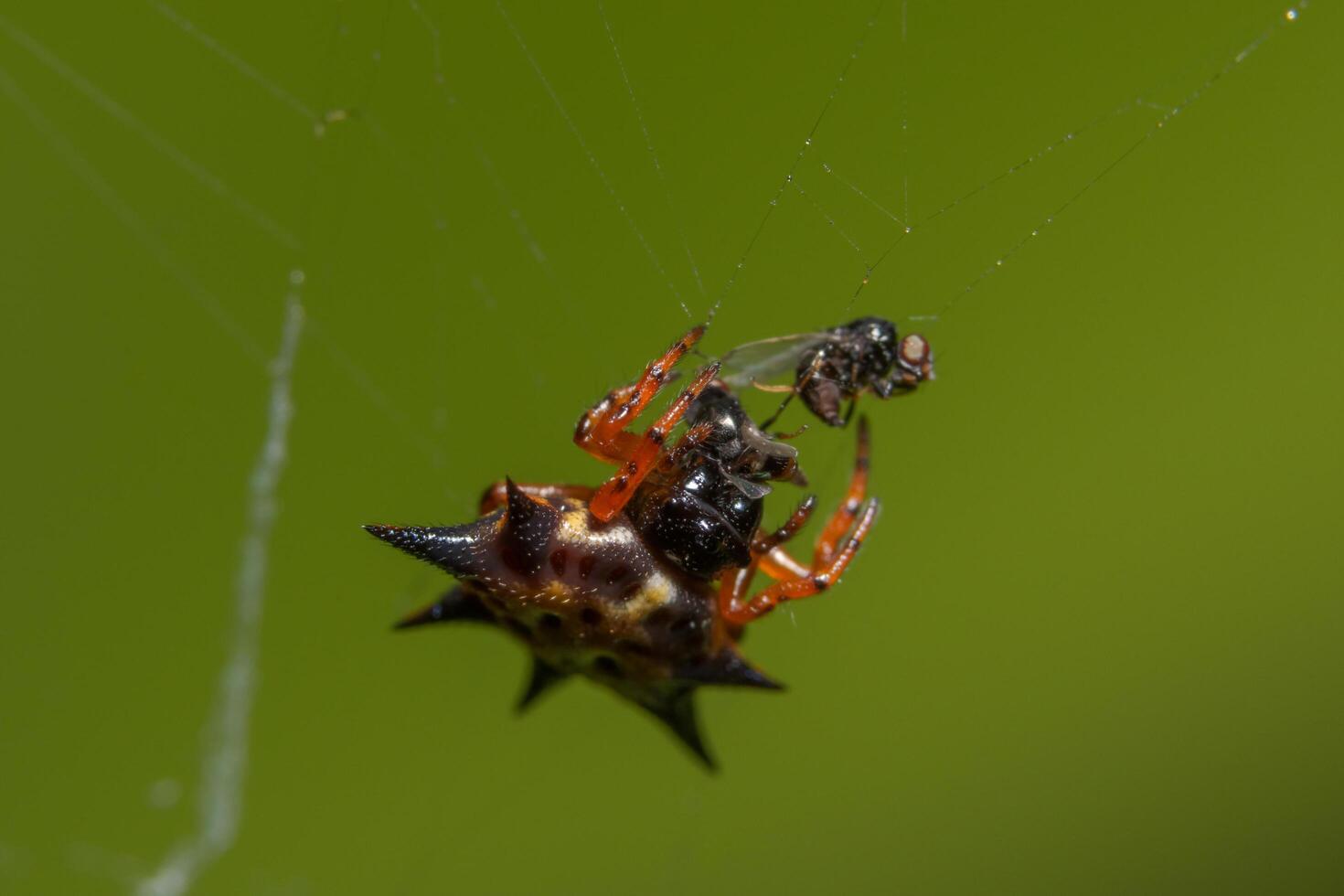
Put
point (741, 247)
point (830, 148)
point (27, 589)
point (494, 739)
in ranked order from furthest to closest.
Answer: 1. point (494, 739)
2. point (27, 589)
3. point (741, 247)
4. point (830, 148)

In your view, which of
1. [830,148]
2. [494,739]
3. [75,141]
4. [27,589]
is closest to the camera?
[830,148]

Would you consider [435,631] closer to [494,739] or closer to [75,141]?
[494,739]

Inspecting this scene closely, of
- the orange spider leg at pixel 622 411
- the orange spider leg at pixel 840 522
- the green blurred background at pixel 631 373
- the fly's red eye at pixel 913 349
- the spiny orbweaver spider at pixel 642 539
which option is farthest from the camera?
the green blurred background at pixel 631 373

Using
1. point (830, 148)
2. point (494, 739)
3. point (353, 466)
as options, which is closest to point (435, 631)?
point (494, 739)

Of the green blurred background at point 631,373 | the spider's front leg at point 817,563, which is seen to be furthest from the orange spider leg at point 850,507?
the green blurred background at point 631,373

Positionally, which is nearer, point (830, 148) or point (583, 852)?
point (830, 148)

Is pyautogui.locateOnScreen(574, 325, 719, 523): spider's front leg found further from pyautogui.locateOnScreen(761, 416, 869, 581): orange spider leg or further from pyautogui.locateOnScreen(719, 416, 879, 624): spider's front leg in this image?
pyautogui.locateOnScreen(761, 416, 869, 581): orange spider leg

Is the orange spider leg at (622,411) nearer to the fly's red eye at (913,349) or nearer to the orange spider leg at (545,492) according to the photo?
the orange spider leg at (545,492)

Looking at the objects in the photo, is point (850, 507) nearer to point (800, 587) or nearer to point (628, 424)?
point (800, 587)
